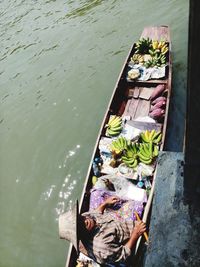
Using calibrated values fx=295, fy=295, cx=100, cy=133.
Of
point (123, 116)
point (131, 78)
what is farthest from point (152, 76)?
point (123, 116)

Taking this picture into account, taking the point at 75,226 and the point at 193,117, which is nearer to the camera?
the point at 193,117

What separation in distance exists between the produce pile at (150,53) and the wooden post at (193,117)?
6.80 meters

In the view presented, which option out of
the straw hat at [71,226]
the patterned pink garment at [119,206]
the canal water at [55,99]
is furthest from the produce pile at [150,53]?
the straw hat at [71,226]

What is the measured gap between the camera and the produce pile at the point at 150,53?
840 cm

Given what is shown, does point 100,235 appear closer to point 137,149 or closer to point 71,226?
point 71,226

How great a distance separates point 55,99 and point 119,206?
503cm

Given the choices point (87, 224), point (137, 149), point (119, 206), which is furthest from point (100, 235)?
point (137, 149)

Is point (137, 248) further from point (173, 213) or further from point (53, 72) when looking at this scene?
point (53, 72)

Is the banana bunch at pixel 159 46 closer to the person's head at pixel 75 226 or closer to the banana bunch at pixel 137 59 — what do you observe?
the banana bunch at pixel 137 59

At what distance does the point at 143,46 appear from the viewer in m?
9.12

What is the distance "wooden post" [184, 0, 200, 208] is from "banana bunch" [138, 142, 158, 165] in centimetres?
386

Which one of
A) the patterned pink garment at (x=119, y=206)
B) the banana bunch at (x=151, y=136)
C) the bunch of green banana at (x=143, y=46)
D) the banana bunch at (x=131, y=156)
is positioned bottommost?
the patterned pink garment at (x=119, y=206)

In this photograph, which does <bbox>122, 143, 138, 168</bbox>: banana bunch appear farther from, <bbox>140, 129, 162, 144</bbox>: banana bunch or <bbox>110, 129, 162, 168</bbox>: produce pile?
<bbox>140, 129, 162, 144</bbox>: banana bunch

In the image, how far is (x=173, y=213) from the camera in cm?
201
